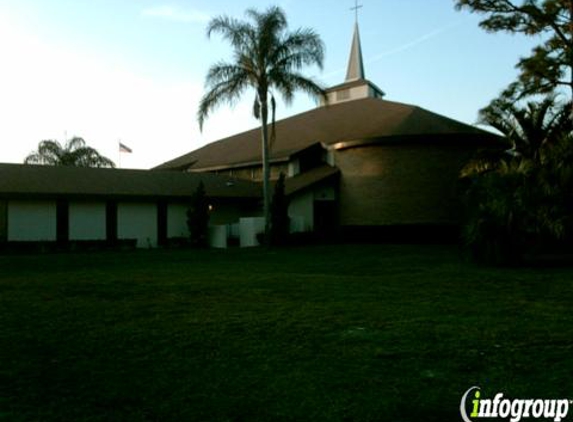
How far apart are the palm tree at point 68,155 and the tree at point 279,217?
Result: 23.1m

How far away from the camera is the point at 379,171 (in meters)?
28.9

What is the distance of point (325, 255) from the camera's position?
21.7 metres

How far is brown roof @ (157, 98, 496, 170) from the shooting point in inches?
1141

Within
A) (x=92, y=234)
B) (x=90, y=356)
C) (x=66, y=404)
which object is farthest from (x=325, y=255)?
(x=66, y=404)

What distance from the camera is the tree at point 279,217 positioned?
2722 cm

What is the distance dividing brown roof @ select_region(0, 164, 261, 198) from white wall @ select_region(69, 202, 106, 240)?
820 millimetres

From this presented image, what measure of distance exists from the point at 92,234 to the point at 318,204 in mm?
11598

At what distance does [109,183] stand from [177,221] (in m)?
3.87

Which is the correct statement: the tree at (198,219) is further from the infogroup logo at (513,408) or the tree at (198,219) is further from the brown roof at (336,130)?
the infogroup logo at (513,408)

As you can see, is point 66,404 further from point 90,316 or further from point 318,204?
point 318,204

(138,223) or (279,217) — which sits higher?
(279,217)

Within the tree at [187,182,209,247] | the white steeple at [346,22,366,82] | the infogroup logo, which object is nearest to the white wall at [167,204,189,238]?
the tree at [187,182,209,247]

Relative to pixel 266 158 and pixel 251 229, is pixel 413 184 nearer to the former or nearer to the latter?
pixel 266 158

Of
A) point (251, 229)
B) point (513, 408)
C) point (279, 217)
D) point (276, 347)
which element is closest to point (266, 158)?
point (279, 217)
